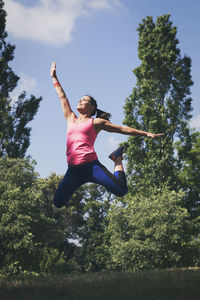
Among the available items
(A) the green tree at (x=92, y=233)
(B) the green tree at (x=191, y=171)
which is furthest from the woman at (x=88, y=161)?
(A) the green tree at (x=92, y=233)

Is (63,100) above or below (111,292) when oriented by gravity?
above

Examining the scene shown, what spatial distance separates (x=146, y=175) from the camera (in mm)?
23672

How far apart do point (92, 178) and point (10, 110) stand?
2171cm

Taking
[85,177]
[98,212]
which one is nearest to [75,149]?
[85,177]

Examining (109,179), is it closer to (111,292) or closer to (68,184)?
(68,184)

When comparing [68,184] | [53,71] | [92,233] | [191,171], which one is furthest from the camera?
[92,233]

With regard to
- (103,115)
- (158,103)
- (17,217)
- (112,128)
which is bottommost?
(112,128)

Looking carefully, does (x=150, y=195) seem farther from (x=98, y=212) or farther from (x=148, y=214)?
(x=98, y=212)

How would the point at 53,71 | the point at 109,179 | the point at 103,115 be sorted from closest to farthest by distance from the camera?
the point at 109,179
the point at 103,115
the point at 53,71

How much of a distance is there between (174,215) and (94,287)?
1844cm

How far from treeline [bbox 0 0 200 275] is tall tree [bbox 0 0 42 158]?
7cm

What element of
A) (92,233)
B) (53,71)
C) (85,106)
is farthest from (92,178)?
(92,233)

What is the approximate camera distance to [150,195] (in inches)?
952

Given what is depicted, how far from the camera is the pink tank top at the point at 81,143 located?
595 cm
